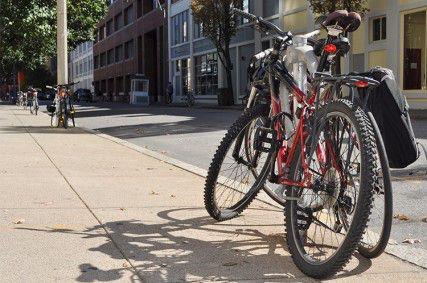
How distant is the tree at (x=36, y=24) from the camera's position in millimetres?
27656

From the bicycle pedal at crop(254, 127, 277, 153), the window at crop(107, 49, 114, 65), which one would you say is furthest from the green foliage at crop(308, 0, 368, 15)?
the window at crop(107, 49, 114, 65)

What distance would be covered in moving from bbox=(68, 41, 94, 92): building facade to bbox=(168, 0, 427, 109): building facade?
154ft

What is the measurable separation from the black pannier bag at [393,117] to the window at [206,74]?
141 ft

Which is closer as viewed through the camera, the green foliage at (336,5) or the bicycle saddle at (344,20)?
the bicycle saddle at (344,20)

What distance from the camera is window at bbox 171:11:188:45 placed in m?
54.0

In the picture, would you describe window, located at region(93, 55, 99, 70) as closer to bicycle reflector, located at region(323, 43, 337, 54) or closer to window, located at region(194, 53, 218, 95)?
window, located at region(194, 53, 218, 95)

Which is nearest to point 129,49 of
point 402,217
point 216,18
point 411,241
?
point 216,18

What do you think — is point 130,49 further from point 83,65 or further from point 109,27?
point 83,65

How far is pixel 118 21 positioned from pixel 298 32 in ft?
173

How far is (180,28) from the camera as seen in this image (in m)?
55.3

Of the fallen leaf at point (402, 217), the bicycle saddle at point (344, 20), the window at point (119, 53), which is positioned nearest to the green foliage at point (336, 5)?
the fallen leaf at point (402, 217)

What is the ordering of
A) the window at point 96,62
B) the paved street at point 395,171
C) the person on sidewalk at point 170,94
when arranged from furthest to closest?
the window at point 96,62
the person on sidewalk at point 170,94
the paved street at point 395,171

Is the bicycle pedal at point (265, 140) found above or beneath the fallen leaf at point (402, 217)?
above

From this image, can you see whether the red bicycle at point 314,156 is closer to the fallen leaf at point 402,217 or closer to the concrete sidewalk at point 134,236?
the concrete sidewalk at point 134,236
